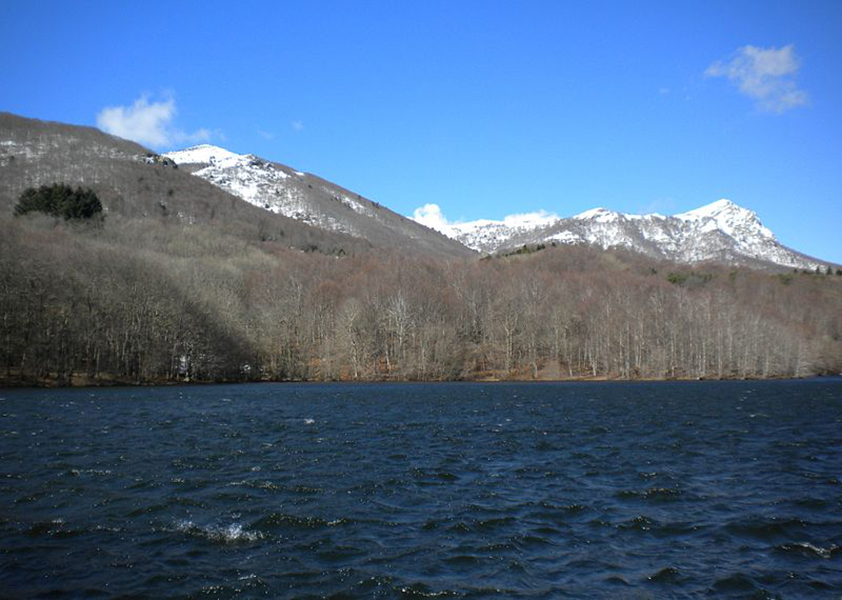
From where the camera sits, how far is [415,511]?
786 inches

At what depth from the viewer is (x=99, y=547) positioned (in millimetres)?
15922

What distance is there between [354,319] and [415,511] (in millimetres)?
110153

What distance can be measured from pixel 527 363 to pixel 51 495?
11985 cm

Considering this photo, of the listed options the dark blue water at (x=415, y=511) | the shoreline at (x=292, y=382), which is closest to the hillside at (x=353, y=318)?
the shoreline at (x=292, y=382)

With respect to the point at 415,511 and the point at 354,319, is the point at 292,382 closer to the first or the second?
the point at 354,319

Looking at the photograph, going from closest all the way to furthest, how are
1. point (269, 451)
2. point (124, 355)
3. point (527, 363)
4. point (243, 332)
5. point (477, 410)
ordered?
point (269, 451), point (477, 410), point (124, 355), point (243, 332), point (527, 363)

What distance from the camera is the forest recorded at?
3499 inches

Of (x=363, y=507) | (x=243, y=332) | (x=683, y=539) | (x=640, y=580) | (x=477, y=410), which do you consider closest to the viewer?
(x=640, y=580)

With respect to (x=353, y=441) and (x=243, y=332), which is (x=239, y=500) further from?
(x=243, y=332)

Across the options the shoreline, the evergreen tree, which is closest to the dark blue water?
the shoreline

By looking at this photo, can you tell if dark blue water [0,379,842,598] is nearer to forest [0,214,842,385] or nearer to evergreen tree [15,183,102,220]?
forest [0,214,842,385]

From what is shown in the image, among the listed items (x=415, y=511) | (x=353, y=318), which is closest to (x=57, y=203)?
(x=353, y=318)

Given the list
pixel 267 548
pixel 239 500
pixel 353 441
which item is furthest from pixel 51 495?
pixel 353 441

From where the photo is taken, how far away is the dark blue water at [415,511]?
558 inches
